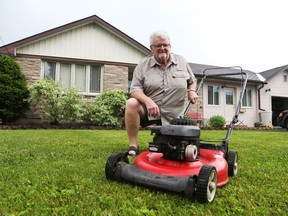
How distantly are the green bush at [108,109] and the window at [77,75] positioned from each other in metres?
1.00

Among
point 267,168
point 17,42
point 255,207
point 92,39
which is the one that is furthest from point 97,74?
point 255,207

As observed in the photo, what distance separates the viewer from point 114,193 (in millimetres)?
1582

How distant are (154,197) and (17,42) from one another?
9747 millimetres

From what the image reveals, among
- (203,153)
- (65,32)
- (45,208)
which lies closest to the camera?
(45,208)

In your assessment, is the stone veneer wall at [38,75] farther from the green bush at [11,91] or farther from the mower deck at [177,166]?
the mower deck at [177,166]

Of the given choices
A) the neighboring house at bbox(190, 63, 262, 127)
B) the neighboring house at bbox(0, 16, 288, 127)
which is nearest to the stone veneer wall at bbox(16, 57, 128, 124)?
the neighboring house at bbox(0, 16, 288, 127)

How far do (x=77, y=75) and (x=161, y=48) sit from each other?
8383mm

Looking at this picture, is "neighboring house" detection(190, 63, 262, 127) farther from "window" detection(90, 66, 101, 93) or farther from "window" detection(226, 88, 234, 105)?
"window" detection(90, 66, 101, 93)

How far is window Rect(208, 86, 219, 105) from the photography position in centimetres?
1422

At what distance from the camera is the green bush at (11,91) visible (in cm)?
845

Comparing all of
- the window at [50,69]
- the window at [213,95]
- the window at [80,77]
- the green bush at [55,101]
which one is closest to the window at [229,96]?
the window at [213,95]

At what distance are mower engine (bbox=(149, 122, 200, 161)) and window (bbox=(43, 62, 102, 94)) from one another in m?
8.54

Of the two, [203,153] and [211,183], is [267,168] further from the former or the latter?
[211,183]

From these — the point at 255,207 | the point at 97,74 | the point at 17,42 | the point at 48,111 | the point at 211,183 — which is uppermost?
the point at 17,42
